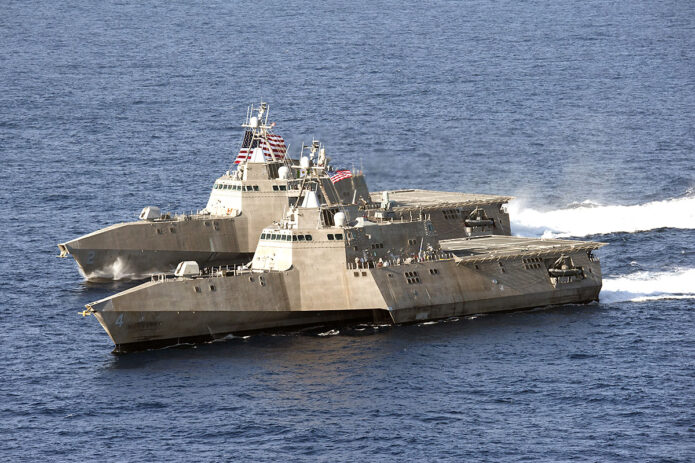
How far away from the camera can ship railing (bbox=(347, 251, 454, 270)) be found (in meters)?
91.5

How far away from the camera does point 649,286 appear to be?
101938 millimetres

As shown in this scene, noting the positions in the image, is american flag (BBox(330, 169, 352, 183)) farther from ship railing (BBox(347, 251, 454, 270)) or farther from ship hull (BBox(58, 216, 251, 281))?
ship hull (BBox(58, 216, 251, 281))

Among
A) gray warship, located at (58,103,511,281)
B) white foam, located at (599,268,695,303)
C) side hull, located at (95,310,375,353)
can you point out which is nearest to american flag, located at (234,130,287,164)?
gray warship, located at (58,103,511,281)

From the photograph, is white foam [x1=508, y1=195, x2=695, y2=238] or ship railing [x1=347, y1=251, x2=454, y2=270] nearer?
ship railing [x1=347, y1=251, x2=454, y2=270]

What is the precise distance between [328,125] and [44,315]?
235ft

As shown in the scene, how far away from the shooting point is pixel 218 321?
89.2 meters

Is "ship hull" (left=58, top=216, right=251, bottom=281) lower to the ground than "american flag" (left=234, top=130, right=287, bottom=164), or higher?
lower

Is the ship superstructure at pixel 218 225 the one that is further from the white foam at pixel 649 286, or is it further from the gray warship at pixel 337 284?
the white foam at pixel 649 286

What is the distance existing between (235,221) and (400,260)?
23535 millimetres

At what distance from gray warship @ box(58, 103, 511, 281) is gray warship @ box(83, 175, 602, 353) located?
13.8m

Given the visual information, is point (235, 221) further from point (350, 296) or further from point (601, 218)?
point (601, 218)

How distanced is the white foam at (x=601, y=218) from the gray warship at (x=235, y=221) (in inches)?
351

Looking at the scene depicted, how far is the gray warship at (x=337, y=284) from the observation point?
87.4 meters

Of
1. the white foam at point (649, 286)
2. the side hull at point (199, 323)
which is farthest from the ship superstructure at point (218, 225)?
the white foam at point (649, 286)
